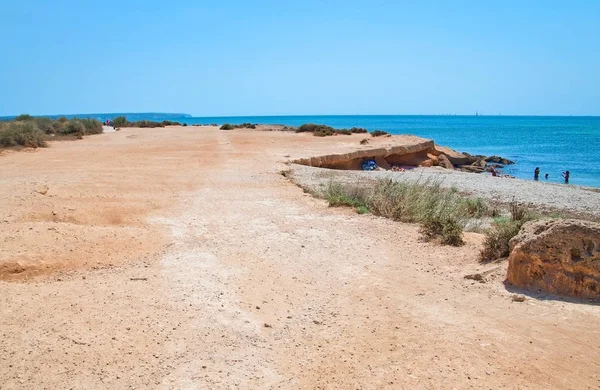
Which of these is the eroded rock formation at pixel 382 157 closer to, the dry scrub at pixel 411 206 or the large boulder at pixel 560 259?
the dry scrub at pixel 411 206

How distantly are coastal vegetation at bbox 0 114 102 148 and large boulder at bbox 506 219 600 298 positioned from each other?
23.4 m

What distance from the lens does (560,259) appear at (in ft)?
19.2

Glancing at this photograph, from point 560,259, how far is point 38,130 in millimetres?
26845

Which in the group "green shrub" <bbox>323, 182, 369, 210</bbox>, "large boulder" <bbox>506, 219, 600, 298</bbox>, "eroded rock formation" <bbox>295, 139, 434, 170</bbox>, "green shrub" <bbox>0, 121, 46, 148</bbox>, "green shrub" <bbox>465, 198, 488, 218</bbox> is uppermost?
"green shrub" <bbox>0, 121, 46, 148</bbox>

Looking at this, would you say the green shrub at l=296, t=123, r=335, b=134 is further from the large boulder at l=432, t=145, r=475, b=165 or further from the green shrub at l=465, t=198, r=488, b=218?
the green shrub at l=465, t=198, r=488, b=218

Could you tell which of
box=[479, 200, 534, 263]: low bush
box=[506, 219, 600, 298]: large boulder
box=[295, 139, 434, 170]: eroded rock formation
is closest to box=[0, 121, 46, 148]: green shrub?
box=[295, 139, 434, 170]: eroded rock formation

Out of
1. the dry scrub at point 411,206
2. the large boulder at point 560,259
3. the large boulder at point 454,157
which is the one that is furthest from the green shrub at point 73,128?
the large boulder at point 560,259

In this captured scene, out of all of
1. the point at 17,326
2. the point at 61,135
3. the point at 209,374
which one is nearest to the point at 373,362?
the point at 209,374

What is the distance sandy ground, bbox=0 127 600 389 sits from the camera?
167 inches

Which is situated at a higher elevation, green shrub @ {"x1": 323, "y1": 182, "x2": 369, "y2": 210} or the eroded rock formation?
green shrub @ {"x1": 323, "y1": 182, "x2": 369, "y2": 210}

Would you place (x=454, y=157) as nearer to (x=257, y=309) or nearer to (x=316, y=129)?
(x=316, y=129)

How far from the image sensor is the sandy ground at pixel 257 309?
425cm

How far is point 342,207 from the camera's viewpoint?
37.1 ft

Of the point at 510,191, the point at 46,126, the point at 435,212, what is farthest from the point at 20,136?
the point at 510,191
